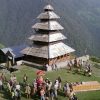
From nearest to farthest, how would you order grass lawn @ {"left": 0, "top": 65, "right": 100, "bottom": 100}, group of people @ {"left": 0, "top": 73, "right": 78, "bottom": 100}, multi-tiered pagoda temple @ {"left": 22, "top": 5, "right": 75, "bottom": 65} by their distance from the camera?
group of people @ {"left": 0, "top": 73, "right": 78, "bottom": 100} < grass lawn @ {"left": 0, "top": 65, "right": 100, "bottom": 100} < multi-tiered pagoda temple @ {"left": 22, "top": 5, "right": 75, "bottom": 65}

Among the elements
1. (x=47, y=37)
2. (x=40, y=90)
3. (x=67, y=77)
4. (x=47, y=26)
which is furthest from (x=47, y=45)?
(x=40, y=90)

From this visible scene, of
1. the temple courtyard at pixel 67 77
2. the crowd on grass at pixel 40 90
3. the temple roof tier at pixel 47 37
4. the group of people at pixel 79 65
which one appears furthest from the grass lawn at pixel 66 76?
the temple roof tier at pixel 47 37

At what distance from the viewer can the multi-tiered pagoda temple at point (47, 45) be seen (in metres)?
56.8

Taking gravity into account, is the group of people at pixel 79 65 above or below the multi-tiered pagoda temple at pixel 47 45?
below

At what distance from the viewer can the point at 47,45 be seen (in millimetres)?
57688

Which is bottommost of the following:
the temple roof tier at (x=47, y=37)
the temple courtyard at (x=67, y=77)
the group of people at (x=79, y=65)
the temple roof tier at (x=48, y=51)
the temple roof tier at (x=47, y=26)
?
the temple courtyard at (x=67, y=77)

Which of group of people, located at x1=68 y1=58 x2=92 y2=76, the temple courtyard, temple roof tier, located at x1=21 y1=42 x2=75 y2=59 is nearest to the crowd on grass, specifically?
the temple courtyard

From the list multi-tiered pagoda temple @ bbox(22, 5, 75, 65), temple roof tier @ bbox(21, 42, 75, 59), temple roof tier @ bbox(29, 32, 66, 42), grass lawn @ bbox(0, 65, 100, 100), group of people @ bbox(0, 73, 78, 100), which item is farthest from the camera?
temple roof tier @ bbox(29, 32, 66, 42)

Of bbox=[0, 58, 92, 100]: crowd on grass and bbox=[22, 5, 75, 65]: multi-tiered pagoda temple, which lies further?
bbox=[22, 5, 75, 65]: multi-tiered pagoda temple

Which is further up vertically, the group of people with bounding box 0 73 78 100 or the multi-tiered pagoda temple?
the multi-tiered pagoda temple

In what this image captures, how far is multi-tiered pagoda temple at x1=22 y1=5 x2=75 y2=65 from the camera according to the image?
186 ft

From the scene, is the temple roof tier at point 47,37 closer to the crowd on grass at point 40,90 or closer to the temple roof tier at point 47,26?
the temple roof tier at point 47,26

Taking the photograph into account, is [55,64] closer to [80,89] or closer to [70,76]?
[70,76]

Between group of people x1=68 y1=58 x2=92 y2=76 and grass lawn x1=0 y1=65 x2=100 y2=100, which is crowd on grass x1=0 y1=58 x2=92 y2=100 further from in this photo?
group of people x1=68 y1=58 x2=92 y2=76
